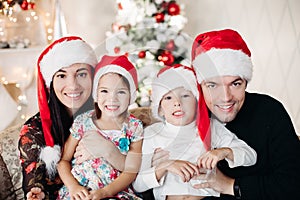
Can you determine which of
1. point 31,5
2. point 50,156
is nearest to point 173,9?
point 31,5

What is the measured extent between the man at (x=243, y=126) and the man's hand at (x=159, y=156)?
0.42 ft

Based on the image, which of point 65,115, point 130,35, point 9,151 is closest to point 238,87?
point 130,35

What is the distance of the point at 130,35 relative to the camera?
1.30 m

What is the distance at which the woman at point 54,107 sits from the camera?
4.61ft

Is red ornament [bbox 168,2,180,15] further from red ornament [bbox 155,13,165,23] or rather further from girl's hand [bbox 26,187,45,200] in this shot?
girl's hand [bbox 26,187,45,200]

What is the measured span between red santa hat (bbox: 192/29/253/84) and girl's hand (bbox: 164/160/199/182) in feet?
0.80

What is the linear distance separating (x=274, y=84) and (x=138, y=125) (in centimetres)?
178

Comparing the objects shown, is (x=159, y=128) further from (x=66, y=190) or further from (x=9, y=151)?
(x=9, y=151)

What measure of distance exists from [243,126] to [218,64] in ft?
0.71

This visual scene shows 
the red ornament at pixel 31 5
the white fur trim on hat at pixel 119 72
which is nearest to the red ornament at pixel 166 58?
the white fur trim on hat at pixel 119 72

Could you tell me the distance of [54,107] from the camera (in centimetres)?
145

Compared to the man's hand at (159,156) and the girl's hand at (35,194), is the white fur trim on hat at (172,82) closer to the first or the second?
the man's hand at (159,156)

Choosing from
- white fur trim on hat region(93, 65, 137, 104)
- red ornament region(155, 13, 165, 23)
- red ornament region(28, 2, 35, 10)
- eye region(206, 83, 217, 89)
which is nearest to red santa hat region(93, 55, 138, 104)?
white fur trim on hat region(93, 65, 137, 104)

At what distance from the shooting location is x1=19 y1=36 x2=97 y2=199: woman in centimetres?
141
